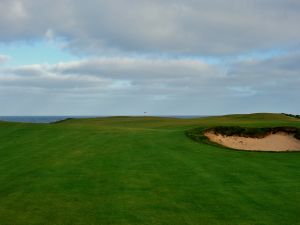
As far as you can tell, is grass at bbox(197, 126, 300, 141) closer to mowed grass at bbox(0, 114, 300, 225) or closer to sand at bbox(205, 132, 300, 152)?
sand at bbox(205, 132, 300, 152)

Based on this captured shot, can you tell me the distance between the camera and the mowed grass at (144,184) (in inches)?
369

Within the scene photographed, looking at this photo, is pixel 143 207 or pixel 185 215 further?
pixel 143 207

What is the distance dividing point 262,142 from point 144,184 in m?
15.2

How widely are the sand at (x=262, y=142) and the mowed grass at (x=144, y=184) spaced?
4016mm

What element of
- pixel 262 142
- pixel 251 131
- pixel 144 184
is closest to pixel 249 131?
pixel 251 131

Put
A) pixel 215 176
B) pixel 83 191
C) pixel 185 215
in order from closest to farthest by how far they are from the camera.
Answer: pixel 185 215
pixel 83 191
pixel 215 176

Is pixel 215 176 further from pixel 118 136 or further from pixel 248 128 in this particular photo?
pixel 248 128

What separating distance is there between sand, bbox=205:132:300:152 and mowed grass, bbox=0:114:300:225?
158 inches

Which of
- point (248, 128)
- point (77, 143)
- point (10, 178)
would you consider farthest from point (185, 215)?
point (248, 128)

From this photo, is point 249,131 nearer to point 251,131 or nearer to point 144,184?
point 251,131

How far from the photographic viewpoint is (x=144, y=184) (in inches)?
490

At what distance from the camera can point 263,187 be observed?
1204 centimetres

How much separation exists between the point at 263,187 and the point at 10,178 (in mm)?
9031

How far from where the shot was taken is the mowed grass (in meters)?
9.38
